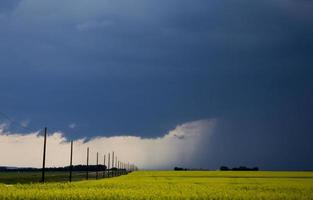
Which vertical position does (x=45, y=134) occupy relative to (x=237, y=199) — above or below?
above

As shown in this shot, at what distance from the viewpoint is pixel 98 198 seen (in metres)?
24.8

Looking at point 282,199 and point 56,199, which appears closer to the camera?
point 56,199

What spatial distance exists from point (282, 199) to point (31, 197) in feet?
44.3

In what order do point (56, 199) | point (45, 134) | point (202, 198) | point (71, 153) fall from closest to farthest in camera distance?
point (56, 199) → point (202, 198) → point (45, 134) → point (71, 153)

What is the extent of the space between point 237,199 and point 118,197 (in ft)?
20.6

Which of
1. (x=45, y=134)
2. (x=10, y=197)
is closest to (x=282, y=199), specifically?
(x=10, y=197)

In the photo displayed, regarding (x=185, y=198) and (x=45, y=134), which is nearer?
(x=185, y=198)

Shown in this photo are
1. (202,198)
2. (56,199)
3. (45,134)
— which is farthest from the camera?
(45,134)

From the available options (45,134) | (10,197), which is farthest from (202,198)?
(45,134)

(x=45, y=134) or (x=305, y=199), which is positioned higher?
(x=45, y=134)

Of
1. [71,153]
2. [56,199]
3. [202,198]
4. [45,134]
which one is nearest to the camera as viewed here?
[56,199]

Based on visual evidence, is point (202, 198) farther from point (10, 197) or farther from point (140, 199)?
point (10, 197)

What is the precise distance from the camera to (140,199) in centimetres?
2420

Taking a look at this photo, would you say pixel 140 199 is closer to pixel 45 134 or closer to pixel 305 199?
pixel 305 199
